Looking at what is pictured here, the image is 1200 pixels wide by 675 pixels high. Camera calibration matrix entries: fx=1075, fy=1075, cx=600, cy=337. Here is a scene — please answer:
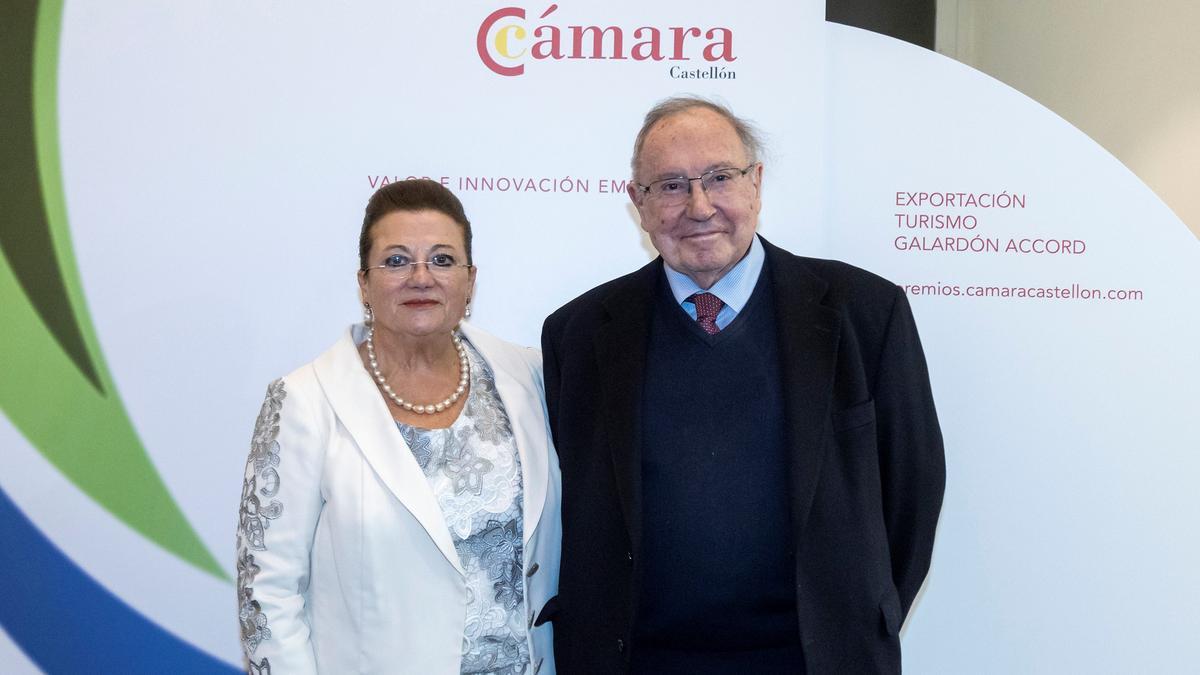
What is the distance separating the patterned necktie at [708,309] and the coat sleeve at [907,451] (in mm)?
352

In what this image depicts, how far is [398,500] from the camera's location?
212cm

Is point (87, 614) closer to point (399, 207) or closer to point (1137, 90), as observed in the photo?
point (399, 207)

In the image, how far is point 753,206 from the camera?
2291 mm

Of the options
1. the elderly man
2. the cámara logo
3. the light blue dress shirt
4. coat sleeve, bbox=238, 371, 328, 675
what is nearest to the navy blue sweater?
the elderly man

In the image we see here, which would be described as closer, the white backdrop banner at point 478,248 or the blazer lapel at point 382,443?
the blazer lapel at point 382,443

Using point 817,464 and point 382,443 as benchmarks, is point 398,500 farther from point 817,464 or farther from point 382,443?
point 817,464

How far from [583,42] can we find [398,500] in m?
1.52

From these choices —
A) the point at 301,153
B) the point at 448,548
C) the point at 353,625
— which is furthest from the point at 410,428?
Result: the point at 301,153

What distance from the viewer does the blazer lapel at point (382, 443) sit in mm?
2107

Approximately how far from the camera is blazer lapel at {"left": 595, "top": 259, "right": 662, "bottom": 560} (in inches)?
83.9

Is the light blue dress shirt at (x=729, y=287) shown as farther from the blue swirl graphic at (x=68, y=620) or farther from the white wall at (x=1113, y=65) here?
the white wall at (x=1113, y=65)

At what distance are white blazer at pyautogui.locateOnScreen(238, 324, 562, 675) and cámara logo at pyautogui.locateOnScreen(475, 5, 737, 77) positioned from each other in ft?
4.18

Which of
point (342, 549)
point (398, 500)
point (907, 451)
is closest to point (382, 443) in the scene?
point (398, 500)

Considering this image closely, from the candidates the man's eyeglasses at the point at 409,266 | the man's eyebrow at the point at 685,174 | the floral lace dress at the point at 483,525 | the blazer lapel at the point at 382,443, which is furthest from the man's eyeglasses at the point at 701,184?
the blazer lapel at the point at 382,443
